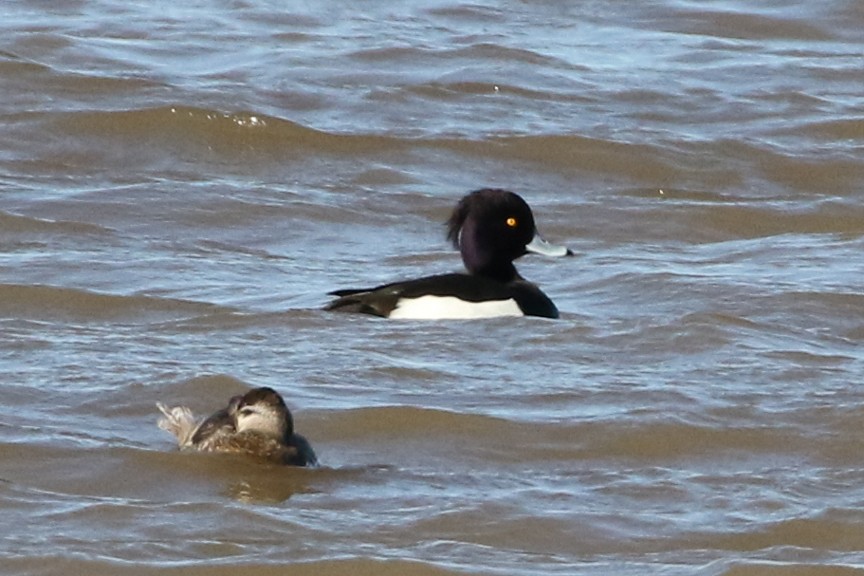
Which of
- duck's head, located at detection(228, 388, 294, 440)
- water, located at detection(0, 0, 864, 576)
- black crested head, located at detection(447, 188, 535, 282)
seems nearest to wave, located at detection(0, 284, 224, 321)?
water, located at detection(0, 0, 864, 576)

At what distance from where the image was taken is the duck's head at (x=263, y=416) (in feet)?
22.6

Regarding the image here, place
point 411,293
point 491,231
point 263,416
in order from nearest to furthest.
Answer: point 263,416, point 411,293, point 491,231

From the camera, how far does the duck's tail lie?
7.18 m

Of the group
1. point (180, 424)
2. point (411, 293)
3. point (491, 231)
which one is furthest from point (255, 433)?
point (491, 231)

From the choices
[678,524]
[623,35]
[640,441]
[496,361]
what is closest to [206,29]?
[623,35]

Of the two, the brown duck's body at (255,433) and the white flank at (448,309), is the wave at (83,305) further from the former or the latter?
the brown duck's body at (255,433)

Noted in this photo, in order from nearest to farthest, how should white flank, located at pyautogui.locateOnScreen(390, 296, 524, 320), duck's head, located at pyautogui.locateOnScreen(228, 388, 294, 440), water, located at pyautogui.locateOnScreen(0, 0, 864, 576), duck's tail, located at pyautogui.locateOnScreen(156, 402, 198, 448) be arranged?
water, located at pyautogui.locateOnScreen(0, 0, 864, 576) < duck's head, located at pyautogui.locateOnScreen(228, 388, 294, 440) < duck's tail, located at pyautogui.locateOnScreen(156, 402, 198, 448) < white flank, located at pyautogui.locateOnScreen(390, 296, 524, 320)

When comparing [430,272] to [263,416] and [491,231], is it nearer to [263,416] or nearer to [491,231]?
[491,231]

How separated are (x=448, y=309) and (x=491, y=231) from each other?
107 cm

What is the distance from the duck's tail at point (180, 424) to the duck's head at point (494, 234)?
11.8 ft

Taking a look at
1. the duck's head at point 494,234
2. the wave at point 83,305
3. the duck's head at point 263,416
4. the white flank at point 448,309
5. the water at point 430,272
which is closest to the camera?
the water at point 430,272

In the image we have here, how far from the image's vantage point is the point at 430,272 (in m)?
11.3

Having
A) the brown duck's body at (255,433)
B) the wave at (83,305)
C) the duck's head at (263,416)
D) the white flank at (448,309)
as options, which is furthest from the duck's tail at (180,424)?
the white flank at (448,309)

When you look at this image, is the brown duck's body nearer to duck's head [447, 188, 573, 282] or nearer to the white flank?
the white flank
